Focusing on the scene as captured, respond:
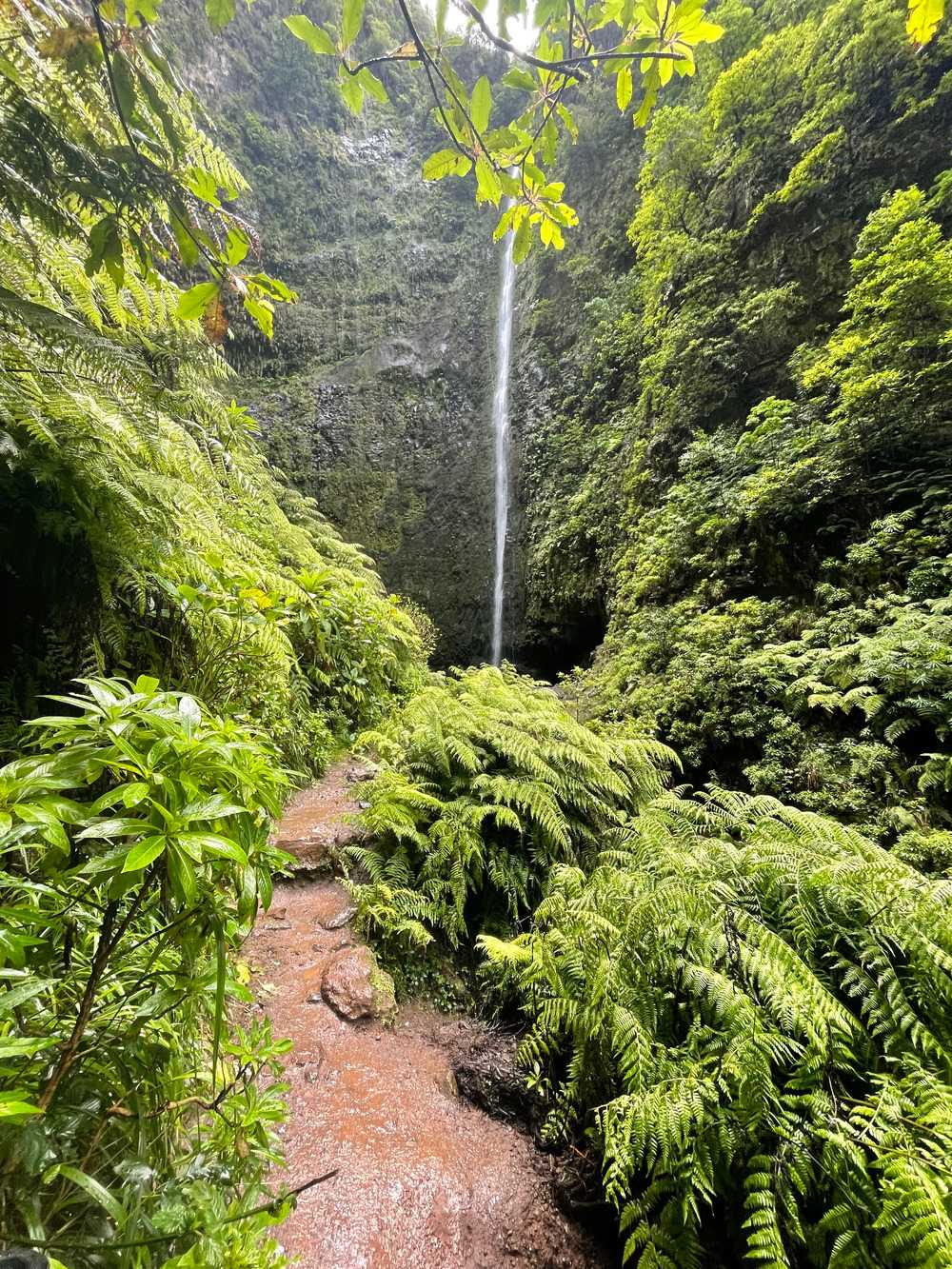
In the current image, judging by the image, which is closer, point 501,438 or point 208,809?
point 208,809

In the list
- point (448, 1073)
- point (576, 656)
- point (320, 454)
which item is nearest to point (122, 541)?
point (448, 1073)

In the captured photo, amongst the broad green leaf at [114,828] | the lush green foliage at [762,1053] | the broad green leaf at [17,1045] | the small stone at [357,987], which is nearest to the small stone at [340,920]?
the small stone at [357,987]

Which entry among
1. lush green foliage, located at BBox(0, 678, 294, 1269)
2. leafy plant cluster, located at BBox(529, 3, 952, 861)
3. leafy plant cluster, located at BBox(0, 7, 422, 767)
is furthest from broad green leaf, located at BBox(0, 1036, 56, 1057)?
leafy plant cluster, located at BBox(529, 3, 952, 861)

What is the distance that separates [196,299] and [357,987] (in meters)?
2.51

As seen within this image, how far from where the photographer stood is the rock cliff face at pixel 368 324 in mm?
11977

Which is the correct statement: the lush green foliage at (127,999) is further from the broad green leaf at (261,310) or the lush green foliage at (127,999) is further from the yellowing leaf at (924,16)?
the yellowing leaf at (924,16)

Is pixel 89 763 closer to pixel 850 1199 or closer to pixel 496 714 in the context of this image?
pixel 850 1199

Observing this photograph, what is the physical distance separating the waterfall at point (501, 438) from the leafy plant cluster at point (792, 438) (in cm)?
285

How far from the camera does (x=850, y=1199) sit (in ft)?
4.05

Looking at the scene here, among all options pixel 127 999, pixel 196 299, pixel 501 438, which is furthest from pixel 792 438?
pixel 501 438

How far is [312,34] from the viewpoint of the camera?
1.03 metres

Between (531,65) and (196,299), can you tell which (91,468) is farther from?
(531,65)

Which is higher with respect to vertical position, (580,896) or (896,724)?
(896,724)

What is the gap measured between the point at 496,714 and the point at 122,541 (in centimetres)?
255
